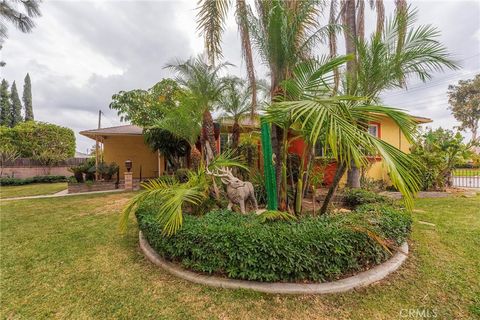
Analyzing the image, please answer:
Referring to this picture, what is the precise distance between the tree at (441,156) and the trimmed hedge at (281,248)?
724 cm

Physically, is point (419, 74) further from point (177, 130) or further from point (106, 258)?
point (106, 258)

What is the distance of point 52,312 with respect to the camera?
7.70 ft

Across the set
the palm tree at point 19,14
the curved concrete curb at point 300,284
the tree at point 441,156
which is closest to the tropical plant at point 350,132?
the curved concrete curb at point 300,284

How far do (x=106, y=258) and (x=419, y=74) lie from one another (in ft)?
19.7

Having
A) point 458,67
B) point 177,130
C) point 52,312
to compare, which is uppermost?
point 458,67

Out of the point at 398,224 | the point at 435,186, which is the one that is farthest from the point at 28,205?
the point at 435,186

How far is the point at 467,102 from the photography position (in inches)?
918

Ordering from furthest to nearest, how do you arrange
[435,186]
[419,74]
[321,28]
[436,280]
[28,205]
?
[435,186] < [28,205] < [321,28] < [419,74] < [436,280]

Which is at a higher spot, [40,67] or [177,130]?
[40,67]

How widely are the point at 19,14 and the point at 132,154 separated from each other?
761cm

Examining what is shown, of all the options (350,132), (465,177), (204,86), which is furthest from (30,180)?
(465,177)

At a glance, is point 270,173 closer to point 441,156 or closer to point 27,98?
point 441,156

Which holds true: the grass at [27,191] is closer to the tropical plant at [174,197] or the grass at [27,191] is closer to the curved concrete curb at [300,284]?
the tropical plant at [174,197]

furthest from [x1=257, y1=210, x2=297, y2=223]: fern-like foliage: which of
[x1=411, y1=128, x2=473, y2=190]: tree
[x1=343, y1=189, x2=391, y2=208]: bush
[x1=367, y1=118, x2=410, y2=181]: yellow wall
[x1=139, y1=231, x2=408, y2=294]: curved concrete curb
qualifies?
[x1=367, y1=118, x2=410, y2=181]: yellow wall
